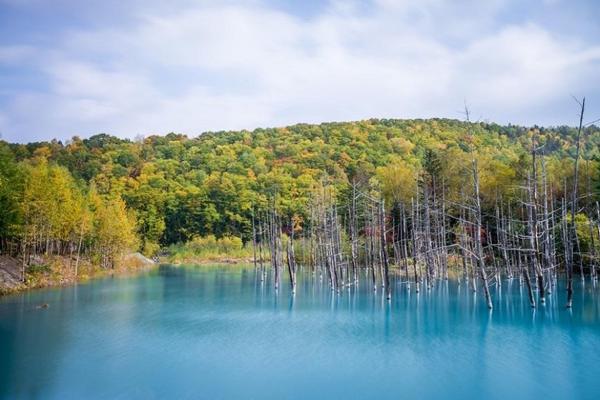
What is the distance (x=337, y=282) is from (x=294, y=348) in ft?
46.3

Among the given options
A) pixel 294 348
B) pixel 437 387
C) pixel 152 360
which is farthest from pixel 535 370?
pixel 152 360

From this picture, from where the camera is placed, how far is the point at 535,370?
13.2 meters

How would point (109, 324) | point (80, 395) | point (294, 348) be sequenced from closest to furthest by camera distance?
point (80, 395) < point (294, 348) < point (109, 324)

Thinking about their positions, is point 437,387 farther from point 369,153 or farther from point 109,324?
point 369,153

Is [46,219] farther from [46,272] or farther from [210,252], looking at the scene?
[210,252]

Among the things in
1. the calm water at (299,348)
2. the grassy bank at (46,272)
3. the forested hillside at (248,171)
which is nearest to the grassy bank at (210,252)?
the forested hillside at (248,171)

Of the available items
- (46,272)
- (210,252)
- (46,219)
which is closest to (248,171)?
(210,252)

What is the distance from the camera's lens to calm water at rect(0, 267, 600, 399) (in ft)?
39.8

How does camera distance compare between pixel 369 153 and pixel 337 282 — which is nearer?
pixel 337 282

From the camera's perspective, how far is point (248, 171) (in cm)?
7644

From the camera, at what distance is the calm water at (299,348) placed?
12.1 m

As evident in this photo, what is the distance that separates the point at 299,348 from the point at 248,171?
61.7 meters

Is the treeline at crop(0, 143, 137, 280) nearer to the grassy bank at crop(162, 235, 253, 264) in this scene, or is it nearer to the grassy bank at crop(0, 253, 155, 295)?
the grassy bank at crop(0, 253, 155, 295)

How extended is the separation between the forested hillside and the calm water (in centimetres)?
1540
